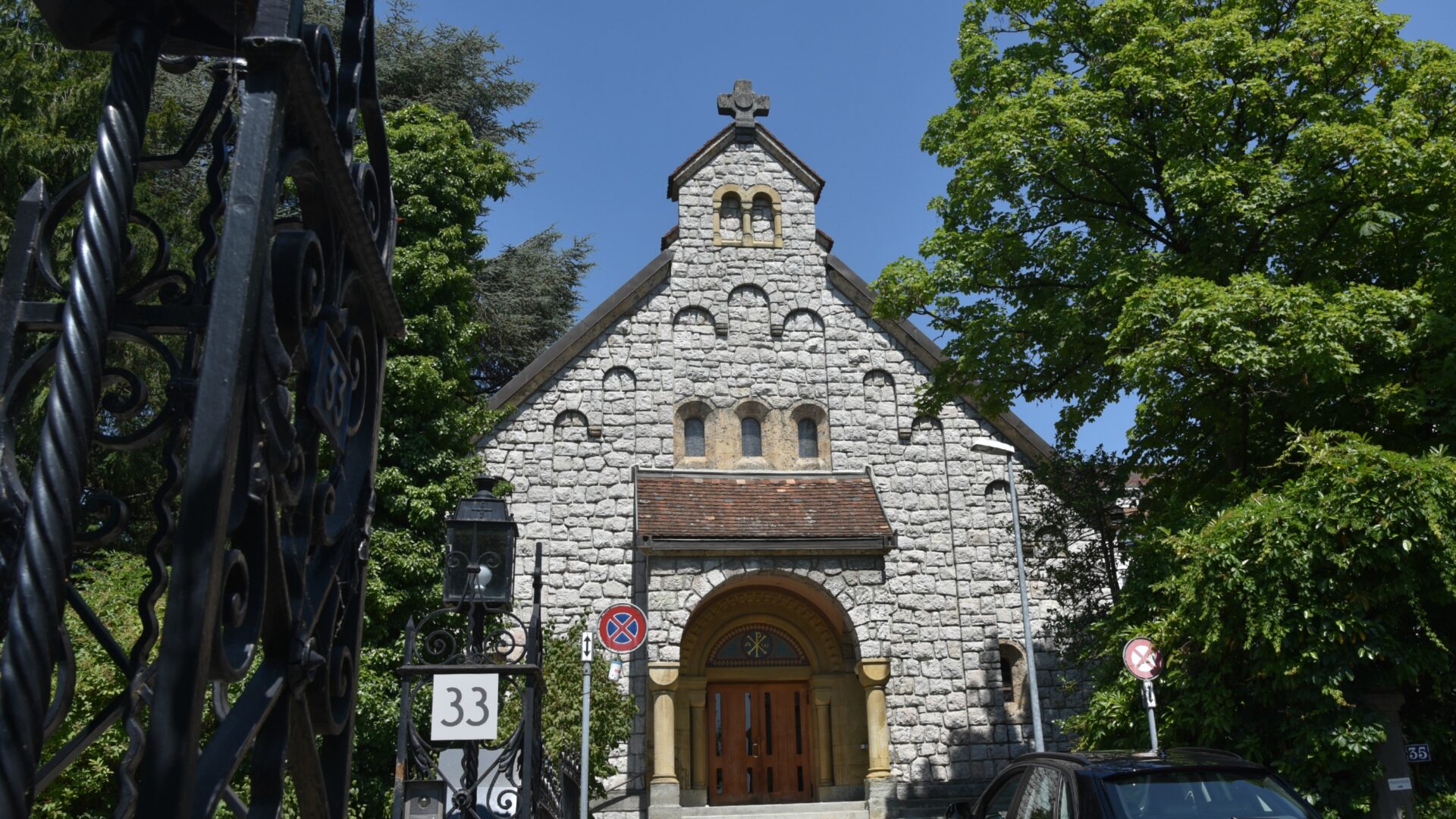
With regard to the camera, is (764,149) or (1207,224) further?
(764,149)

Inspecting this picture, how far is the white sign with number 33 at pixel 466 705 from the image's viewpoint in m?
6.95

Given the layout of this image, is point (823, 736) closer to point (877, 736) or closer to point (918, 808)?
point (877, 736)

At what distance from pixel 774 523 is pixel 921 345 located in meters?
4.53

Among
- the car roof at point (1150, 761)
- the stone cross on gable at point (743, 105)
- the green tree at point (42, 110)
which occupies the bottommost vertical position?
the car roof at point (1150, 761)

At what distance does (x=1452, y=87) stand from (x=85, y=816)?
15485 mm

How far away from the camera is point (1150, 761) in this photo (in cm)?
542

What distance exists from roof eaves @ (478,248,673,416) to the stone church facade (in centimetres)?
4

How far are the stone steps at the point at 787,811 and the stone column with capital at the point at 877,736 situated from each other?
0.88 ft

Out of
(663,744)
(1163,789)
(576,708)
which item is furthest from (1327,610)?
(663,744)

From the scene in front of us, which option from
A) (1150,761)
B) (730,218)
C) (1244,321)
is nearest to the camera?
(1150,761)

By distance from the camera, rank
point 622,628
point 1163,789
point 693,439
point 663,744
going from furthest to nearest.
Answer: point 693,439 → point 663,744 → point 622,628 → point 1163,789

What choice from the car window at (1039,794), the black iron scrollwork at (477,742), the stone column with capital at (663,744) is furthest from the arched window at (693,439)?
the car window at (1039,794)

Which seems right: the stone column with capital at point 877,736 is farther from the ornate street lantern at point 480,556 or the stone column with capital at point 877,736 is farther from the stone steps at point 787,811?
the ornate street lantern at point 480,556

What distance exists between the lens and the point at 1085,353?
13.5m
